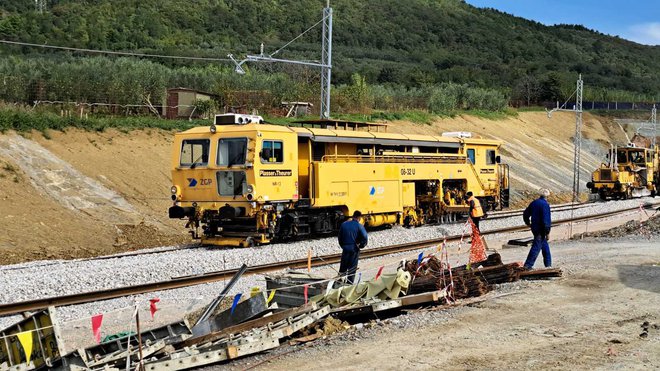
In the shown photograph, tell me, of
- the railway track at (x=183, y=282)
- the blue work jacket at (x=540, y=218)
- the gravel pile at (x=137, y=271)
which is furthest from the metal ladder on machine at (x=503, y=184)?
the blue work jacket at (x=540, y=218)

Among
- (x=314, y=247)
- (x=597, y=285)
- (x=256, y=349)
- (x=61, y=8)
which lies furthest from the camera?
(x=61, y=8)

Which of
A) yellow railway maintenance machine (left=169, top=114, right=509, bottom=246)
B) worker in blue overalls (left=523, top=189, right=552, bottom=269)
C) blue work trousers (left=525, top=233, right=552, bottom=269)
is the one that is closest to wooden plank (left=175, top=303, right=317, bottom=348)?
blue work trousers (left=525, top=233, right=552, bottom=269)

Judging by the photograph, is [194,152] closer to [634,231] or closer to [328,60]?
[328,60]

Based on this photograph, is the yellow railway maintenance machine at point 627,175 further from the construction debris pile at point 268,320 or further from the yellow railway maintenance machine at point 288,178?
the construction debris pile at point 268,320

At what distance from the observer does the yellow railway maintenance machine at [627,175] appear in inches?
1686

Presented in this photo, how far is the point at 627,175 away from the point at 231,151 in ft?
103

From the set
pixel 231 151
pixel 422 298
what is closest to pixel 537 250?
pixel 422 298

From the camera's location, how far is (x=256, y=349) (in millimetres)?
9453

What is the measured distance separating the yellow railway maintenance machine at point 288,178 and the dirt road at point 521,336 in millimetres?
8718

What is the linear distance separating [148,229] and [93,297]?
35.4ft

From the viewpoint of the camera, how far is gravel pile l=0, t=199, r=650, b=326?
13.6 metres

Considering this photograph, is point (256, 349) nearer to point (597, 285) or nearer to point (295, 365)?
point (295, 365)

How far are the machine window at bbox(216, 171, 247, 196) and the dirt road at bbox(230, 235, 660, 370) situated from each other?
890 cm

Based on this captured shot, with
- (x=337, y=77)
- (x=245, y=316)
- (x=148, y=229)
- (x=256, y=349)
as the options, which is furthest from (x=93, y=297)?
(x=337, y=77)
